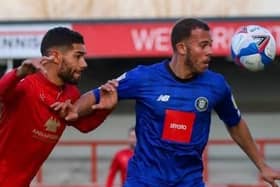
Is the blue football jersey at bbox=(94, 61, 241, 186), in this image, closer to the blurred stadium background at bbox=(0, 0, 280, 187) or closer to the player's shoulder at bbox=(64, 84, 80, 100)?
the player's shoulder at bbox=(64, 84, 80, 100)

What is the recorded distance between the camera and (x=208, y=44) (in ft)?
23.5

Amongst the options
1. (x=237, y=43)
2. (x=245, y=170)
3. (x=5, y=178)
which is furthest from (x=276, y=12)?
(x=5, y=178)

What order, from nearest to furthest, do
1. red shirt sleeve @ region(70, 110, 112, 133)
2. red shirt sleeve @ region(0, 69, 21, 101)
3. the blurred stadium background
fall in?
red shirt sleeve @ region(0, 69, 21, 101) → red shirt sleeve @ region(70, 110, 112, 133) → the blurred stadium background

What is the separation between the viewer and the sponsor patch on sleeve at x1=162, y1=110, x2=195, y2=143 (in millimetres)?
7090

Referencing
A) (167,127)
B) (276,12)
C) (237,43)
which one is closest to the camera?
(167,127)

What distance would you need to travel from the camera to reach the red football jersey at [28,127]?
23.5 ft

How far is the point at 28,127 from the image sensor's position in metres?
7.21

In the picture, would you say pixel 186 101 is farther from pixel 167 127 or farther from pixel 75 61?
pixel 75 61

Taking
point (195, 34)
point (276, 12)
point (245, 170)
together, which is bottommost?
point (245, 170)

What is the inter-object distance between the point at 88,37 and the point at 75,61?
27.6 ft

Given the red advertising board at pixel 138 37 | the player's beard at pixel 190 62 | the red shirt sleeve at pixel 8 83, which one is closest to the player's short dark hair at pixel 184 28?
the player's beard at pixel 190 62

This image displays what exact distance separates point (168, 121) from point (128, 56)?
8.87m

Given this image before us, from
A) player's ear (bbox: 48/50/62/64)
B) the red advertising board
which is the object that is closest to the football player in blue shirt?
player's ear (bbox: 48/50/62/64)

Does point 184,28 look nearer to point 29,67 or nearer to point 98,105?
point 98,105
